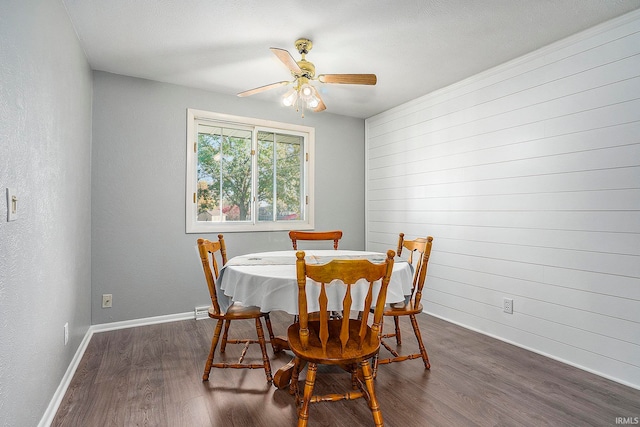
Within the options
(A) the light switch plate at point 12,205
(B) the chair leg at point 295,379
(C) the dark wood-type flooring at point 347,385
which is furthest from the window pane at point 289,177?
(A) the light switch plate at point 12,205

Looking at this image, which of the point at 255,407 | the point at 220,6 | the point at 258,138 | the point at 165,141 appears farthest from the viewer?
the point at 258,138

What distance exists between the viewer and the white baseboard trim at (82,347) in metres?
1.74

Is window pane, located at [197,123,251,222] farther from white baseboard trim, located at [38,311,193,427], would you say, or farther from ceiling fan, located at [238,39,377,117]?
ceiling fan, located at [238,39,377,117]

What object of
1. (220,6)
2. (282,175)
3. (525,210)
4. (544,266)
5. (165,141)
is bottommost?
(544,266)

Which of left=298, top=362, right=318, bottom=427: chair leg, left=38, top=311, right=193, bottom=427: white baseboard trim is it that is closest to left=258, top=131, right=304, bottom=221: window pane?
left=38, top=311, right=193, bottom=427: white baseboard trim

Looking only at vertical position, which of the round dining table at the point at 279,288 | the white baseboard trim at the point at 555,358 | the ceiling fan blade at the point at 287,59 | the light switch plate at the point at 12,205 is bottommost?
the white baseboard trim at the point at 555,358

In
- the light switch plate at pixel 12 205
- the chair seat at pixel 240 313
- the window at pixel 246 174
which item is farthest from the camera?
the window at pixel 246 174

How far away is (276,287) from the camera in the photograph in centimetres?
182

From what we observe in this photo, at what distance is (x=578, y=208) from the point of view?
2.45m

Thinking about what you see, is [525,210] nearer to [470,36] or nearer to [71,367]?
[470,36]

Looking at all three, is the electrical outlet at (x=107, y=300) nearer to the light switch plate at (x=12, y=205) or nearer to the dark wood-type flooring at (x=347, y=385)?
the dark wood-type flooring at (x=347, y=385)

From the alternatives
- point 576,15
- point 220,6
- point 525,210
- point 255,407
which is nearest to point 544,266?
point 525,210

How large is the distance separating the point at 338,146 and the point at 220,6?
254 centimetres

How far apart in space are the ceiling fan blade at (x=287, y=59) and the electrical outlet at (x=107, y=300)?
2.67 m
